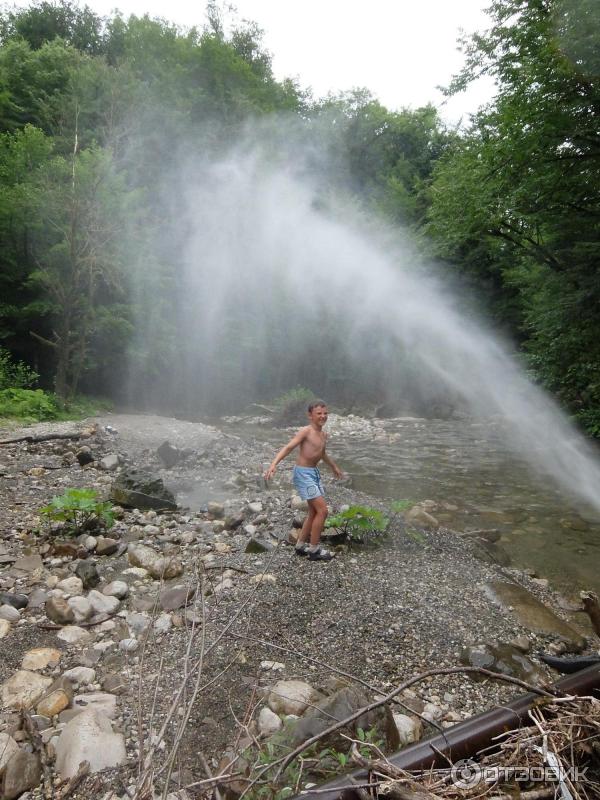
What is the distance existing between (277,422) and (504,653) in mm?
14467

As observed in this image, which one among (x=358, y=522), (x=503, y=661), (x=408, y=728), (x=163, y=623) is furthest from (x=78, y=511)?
(x=503, y=661)

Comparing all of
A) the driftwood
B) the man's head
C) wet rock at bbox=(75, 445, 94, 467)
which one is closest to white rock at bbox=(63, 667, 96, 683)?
the man's head

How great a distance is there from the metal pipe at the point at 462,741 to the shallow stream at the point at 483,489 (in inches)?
161

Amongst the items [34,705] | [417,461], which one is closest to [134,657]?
[34,705]

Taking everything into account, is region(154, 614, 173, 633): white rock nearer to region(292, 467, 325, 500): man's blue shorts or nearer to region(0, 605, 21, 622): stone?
region(0, 605, 21, 622): stone

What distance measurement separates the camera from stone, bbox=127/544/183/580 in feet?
13.9

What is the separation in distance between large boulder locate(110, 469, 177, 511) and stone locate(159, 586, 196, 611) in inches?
94.2

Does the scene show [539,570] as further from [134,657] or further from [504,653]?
[134,657]

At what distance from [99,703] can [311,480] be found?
2.70 metres

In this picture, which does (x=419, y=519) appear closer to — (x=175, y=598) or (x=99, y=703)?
(x=175, y=598)

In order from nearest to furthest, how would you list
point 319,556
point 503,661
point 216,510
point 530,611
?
point 503,661 → point 530,611 → point 319,556 → point 216,510

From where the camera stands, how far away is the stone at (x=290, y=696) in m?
2.53

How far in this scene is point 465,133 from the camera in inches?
575

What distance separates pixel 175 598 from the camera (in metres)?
3.68
